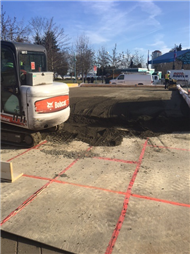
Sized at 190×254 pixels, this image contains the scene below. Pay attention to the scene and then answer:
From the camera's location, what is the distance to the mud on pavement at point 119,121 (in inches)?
299

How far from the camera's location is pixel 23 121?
19.8 feet

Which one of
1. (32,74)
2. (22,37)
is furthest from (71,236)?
(22,37)

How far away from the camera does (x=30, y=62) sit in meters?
6.24

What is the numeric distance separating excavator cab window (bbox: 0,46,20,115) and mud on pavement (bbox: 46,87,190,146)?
75.5 inches

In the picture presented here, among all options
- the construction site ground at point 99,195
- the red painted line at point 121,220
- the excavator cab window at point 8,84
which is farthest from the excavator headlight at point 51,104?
the red painted line at point 121,220

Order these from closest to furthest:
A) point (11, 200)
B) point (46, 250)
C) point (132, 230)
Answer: point (46, 250) → point (132, 230) → point (11, 200)

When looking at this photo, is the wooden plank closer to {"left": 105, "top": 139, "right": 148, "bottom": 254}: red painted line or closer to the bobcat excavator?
the bobcat excavator

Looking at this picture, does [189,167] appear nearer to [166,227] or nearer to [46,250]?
[166,227]

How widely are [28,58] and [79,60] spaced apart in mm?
39488

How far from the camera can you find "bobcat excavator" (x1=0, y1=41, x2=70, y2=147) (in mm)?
5746

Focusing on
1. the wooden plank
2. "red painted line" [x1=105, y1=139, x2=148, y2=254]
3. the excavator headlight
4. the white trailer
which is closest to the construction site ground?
"red painted line" [x1=105, y1=139, x2=148, y2=254]

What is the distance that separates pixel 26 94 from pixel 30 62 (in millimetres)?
1159

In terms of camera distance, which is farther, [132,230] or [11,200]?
[11,200]

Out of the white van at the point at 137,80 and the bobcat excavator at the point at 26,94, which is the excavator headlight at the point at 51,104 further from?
the white van at the point at 137,80
